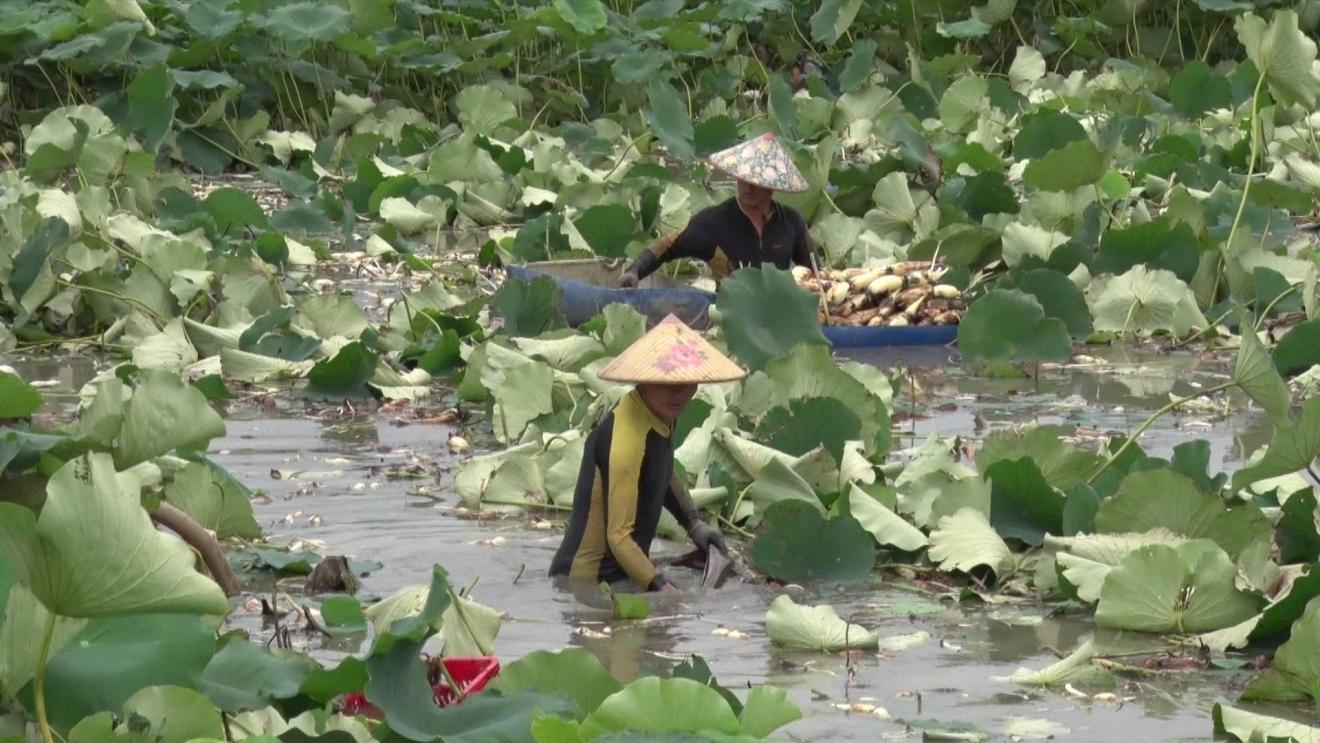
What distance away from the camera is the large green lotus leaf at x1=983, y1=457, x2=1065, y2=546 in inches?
188

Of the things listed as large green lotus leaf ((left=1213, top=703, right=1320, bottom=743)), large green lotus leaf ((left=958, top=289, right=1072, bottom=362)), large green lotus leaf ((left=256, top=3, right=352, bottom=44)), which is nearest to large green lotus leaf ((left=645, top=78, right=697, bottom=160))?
large green lotus leaf ((left=256, top=3, right=352, bottom=44))

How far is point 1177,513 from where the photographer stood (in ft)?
14.9

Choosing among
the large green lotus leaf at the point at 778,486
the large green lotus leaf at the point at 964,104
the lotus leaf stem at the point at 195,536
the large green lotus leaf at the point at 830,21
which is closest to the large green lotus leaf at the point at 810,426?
the large green lotus leaf at the point at 778,486

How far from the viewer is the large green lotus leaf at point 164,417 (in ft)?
11.9

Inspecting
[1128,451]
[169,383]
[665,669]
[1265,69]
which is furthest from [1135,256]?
[169,383]

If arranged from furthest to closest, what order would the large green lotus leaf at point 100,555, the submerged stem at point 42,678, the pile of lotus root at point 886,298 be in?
the pile of lotus root at point 886,298 < the submerged stem at point 42,678 < the large green lotus leaf at point 100,555

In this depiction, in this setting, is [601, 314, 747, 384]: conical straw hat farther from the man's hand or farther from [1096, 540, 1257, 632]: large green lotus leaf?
[1096, 540, 1257, 632]: large green lotus leaf

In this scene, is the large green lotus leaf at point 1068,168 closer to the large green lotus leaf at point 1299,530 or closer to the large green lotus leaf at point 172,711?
the large green lotus leaf at point 1299,530

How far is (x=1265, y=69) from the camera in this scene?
6.26m

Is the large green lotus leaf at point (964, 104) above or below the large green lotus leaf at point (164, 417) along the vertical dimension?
above

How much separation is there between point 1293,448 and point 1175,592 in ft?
1.21

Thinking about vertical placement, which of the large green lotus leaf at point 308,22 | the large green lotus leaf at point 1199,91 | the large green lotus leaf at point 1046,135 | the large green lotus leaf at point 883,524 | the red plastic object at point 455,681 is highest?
the large green lotus leaf at point 308,22

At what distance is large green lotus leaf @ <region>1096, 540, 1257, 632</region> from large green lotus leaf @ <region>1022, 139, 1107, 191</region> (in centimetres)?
371

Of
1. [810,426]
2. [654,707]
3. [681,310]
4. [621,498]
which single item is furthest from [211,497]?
[681,310]
